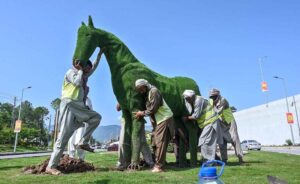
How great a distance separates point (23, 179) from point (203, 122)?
434 cm

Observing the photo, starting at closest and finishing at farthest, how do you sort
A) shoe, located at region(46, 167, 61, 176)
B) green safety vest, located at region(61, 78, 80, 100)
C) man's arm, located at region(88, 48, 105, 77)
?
1. shoe, located at region(46, 167, 61, 176)
2. green safety vest, located at region(61, 78, 80, 100)
3. man's arm, located at region(88, 48, 105, 77)

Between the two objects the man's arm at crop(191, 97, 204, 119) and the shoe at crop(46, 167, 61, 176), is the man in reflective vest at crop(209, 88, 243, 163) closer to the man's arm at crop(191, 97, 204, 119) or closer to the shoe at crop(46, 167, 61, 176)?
the man's arm at crop(191, 97, 204, 119)

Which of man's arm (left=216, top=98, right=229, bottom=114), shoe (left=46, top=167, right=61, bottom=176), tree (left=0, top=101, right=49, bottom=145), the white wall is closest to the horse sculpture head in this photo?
shoe (left=46, top=167, right=61, bottom=176)

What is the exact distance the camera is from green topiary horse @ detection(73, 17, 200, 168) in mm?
7629

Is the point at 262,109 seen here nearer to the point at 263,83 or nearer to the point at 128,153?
the point at 263,83

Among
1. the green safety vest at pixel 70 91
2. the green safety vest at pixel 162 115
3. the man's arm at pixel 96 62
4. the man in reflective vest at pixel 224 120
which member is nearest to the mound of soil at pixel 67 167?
the green safety vest at pixel 70 91

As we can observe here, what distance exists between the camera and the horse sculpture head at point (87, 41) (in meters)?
7.56

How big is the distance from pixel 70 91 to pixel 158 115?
6.49ft

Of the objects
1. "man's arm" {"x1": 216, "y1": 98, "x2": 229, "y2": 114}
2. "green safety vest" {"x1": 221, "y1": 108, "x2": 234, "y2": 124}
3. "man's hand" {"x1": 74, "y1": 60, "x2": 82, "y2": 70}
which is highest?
"man's hand" {"x1": 74, "y1": 60, "x2": 82, "y2": 70}

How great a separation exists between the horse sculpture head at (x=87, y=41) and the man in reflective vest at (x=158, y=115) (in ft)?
4.36

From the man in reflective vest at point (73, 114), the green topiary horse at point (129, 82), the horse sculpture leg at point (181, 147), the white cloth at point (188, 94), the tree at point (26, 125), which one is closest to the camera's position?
the man in reflective vest at point (73, 114)

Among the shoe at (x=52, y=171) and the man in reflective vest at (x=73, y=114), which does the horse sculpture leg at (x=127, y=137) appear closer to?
the man in reflective vest at (x=73, y=114)

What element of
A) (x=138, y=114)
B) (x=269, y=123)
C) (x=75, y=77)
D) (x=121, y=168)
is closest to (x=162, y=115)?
(x=138, y=114)

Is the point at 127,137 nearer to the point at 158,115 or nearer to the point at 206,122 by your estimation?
the point at 158,115
